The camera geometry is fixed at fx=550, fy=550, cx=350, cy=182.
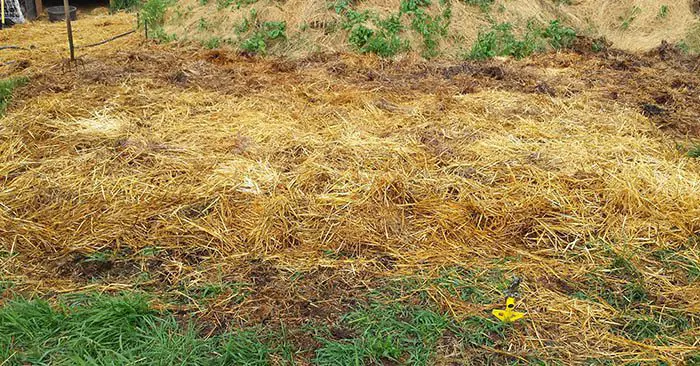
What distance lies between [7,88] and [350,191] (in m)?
3.70

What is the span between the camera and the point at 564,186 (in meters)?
3.60

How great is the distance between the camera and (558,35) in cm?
737

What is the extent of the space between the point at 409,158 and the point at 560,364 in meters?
1.91

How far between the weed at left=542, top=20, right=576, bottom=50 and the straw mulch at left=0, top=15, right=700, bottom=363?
1972mm

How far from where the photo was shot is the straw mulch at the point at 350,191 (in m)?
2.75

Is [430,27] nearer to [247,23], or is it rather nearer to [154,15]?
[247,23]

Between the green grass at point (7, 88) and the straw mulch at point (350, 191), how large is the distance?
0.25 ft

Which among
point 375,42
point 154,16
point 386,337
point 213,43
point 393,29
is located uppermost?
point 393,29

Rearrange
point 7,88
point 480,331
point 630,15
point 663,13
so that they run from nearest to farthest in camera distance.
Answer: point 480,331 < point 7,88 < point 663,13 < point 630,15

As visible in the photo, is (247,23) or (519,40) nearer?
(247,23)

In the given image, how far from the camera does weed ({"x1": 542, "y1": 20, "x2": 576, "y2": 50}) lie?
737cm

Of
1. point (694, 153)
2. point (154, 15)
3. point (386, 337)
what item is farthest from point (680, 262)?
point (154, 15)

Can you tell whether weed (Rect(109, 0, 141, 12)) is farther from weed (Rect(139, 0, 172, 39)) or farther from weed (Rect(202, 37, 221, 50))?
weed (Rect(202, 37, 221, 50))

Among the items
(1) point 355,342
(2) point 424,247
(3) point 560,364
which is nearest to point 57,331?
(1) point 355,342
